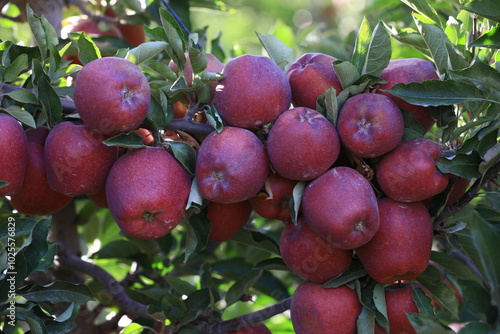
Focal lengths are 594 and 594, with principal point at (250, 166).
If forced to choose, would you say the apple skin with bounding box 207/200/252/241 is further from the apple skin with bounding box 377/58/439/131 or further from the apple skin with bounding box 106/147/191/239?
the apple skin with bounding box 377/58/439/131

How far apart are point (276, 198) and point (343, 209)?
0.52 ft

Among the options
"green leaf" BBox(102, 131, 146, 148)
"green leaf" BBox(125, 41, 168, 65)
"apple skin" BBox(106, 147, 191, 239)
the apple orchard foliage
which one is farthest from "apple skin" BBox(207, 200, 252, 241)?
"green leaf" BBox(125, 41, 168, 65)

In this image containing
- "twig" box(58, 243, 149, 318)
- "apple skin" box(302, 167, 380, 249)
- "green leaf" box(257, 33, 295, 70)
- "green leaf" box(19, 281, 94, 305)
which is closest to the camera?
"apple skin" box(302, 167, 380, 249)

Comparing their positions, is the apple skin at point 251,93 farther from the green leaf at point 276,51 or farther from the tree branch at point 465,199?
the tree branch at point 465,199

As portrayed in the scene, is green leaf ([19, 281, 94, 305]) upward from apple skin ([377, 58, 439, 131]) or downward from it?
downward

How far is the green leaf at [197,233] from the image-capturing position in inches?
46.1

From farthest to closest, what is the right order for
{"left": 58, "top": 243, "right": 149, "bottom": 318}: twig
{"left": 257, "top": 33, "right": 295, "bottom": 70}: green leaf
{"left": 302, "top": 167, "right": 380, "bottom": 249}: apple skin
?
1. {"left": 58, "top": 243, "right": 149, "bottom": 318}: twig
2. {"left": 257, "top": 33, "right": 295, "bottom": 70}: green leaf
3. {"left": 302, "top": 167, "right": 380, "bottom": 249}: apple skin

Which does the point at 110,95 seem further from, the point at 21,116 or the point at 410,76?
the point at 410,76

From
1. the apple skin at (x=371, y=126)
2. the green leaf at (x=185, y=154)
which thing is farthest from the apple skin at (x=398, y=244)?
the green leaf at (x=185, y=154)

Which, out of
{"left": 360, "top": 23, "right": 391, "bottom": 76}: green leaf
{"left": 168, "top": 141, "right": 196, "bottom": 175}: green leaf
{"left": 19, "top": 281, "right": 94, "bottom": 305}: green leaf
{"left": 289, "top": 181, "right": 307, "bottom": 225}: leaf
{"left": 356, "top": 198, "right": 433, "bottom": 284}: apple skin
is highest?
{"left": 360, "top": 23, "right": 391, "bottom": 76}: green leaf

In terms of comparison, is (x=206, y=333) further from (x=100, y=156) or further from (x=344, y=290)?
(x=100, y=156)

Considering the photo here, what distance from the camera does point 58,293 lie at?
3.81 feet

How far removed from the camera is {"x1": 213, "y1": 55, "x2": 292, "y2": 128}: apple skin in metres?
1.12

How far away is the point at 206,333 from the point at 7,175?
0.56 meters
